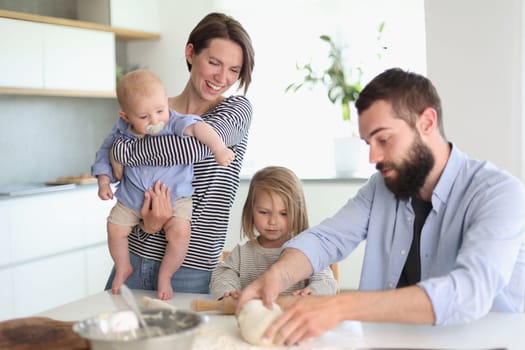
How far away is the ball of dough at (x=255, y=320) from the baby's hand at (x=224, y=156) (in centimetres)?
54

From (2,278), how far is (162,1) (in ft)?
7.80

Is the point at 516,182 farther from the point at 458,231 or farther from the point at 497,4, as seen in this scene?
the point at 497,4

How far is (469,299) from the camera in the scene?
1672mm

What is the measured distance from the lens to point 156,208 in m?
2.24

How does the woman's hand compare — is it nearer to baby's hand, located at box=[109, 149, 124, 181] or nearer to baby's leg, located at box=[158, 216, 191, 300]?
baby's leg, located at box=[158, 216, 191, 300]

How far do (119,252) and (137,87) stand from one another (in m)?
0.49

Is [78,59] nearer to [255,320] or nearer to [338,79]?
[338,79]

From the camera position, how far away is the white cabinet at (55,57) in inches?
175

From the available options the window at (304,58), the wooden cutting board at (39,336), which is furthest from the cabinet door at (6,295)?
the wooden cutting board at (39,336)

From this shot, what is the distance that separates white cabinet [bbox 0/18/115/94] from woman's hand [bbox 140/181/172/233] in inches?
98.2

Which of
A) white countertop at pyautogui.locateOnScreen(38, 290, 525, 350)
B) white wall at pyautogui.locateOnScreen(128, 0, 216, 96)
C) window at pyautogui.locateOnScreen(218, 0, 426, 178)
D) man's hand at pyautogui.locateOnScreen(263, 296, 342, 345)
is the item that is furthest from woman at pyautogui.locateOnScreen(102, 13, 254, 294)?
white wall at pyautogui.locateOnScreen(128, 0, 216, 96)

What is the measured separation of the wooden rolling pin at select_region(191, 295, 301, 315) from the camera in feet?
6.32

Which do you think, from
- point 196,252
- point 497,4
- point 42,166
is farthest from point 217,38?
point 42,166

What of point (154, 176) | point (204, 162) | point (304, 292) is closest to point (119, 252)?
point (154, 176)
